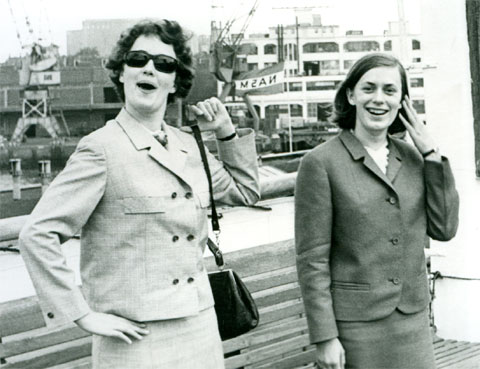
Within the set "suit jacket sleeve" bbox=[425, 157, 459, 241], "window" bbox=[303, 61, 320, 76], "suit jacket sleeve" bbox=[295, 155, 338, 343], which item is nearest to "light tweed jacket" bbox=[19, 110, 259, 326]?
"suit jacket sleeve" bbox=[295, 155, 338, 343]

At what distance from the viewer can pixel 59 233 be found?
164cm

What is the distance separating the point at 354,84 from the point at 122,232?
2.81ft

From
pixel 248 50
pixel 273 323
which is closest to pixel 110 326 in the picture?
pixel 273 323

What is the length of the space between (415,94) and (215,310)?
4928 mm

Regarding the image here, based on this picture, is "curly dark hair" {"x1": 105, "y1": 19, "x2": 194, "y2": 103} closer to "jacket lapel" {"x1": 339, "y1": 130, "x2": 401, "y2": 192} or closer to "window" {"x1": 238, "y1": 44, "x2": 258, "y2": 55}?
"jacket lapel" {"x1": 339, "y1": 130, "x2": 401, "y2": 192}

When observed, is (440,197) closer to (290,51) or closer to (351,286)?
(351,286)

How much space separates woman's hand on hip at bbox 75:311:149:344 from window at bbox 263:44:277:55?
14.0m

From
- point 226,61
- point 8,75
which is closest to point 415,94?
point 8,75

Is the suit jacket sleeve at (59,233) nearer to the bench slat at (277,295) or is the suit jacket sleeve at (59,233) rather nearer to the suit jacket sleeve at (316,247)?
the suit jacket sleeve at (316,247)

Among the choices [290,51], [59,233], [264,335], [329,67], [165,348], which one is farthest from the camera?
[290,51]

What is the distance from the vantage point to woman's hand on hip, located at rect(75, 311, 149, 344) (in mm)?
1670

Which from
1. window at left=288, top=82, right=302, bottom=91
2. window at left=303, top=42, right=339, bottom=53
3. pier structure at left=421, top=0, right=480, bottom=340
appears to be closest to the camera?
pier structure at left=421, top=0, right=480, bottom=340

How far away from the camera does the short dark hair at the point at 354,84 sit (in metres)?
2.12

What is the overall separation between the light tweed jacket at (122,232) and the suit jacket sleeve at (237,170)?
0.17m
